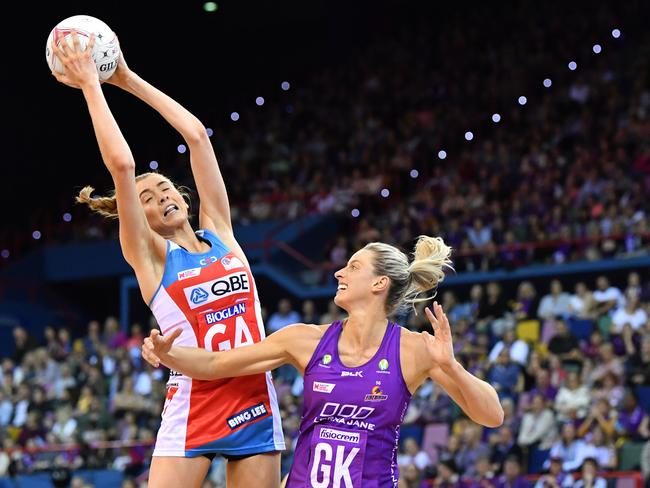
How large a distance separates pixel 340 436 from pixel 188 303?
0.98m

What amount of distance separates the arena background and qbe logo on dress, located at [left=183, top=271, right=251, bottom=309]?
22.7 feet

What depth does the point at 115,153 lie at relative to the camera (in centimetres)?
489

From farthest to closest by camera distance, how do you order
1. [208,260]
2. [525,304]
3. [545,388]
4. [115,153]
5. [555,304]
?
[525,304], [555,304], [545,388], [208,260], [115,153]

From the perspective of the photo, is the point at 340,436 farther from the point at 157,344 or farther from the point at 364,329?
the point at 157,344

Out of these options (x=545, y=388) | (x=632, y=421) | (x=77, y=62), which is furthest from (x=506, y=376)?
(x=77, y=62)

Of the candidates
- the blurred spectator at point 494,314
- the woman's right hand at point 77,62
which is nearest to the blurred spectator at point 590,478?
the blurred spectator at point 494,314

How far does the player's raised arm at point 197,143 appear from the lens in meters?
5.45

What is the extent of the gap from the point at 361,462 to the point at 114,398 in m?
12.6

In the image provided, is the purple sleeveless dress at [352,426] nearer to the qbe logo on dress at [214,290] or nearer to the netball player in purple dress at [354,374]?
the netball player in purple dress at [354,374]

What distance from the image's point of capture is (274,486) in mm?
5086

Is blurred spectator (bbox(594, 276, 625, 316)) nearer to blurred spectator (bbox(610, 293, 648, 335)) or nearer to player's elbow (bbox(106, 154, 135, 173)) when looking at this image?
blurred spectator (bbox(610, 293, 648, 335))

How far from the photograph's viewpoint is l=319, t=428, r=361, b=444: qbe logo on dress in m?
4.78

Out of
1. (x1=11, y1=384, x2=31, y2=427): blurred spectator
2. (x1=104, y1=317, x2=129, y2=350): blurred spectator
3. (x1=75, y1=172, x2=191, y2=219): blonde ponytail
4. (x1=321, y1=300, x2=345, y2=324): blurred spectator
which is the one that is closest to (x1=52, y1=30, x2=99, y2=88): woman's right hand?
(x1=75, y1=172, x2=191, y2=219): blonde ponytail

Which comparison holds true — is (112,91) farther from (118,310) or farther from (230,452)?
(230,452)
